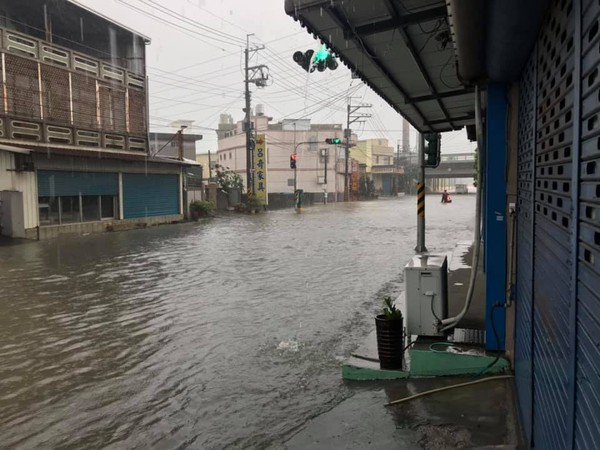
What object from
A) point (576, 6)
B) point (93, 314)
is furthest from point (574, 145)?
point (93, 314)

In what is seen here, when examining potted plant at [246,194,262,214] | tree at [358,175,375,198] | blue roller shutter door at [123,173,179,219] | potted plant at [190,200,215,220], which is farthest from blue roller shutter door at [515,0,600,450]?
tree at [358,175,375,198]

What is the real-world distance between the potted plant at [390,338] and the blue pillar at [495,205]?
861 millimetres

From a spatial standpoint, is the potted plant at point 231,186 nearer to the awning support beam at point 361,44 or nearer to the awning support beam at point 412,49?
the awning support beam at point 412,49

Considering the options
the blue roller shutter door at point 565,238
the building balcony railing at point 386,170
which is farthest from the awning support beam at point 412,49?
the building balcony railing at point 386,170

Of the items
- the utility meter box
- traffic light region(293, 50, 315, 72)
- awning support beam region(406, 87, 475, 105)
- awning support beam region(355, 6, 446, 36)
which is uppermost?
traffic light region(293, 50, 315, 72)

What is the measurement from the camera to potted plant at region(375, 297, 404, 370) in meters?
5.04

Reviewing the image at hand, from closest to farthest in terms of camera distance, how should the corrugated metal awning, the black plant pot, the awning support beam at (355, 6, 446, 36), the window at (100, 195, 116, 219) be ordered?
the corrugated metal awning, the awning support beam at (355, 6, 446, 36), the black plant pot, the window at (100, 195, 116, 219)

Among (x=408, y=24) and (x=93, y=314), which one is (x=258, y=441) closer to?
(x=408, y=24)

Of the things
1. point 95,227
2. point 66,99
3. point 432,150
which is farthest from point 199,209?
point 432,150

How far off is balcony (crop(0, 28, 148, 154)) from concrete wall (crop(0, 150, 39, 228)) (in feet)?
3.35

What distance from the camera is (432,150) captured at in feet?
33.7

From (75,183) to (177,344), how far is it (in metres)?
17.5

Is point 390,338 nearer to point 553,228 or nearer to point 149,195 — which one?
point 553,228

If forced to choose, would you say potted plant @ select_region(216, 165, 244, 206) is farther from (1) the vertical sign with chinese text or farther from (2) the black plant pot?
(2) the black plant pot
